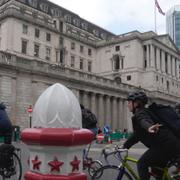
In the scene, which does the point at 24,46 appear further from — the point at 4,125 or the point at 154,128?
the point at 154,128

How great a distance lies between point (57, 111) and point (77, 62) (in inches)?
2765

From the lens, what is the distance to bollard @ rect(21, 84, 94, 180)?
12.5ft

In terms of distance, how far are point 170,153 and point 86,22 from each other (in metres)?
85.0

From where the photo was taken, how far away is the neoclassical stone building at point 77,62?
38.5 metres

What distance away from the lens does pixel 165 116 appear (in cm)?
599

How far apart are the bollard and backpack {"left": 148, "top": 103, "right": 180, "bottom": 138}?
2.21 metres

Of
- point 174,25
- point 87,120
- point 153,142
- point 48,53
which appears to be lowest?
point 153,142

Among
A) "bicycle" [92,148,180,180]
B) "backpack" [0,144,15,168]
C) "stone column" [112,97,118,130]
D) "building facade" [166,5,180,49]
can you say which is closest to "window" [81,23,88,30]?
"stone column" [112,97,118,130]

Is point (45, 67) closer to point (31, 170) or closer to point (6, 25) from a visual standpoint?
point (6, 25)

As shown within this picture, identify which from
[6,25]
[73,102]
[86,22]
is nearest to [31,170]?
[73,102]

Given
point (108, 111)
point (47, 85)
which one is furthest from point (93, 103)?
point (47, 85)

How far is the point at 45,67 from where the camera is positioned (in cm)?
4159

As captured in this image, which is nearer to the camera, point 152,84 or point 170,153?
point 170,153

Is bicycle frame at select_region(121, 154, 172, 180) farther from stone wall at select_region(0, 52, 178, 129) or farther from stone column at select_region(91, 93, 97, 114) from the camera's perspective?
stone column at select_region(91, 93, 97, 114)
